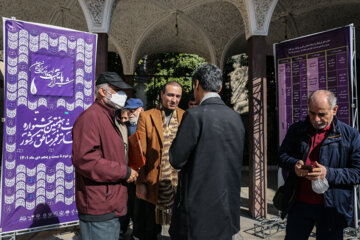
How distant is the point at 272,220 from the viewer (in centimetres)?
409

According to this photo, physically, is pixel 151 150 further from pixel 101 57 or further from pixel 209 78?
pixel 101 57

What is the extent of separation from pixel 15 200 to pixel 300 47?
4138 millimetres

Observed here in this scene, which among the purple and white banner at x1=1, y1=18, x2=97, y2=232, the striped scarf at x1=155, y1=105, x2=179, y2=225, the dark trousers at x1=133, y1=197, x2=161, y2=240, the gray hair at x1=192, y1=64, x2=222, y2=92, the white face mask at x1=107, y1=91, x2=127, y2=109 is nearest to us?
the gray hair at x1=192, y1=64, x2=222, y2=92

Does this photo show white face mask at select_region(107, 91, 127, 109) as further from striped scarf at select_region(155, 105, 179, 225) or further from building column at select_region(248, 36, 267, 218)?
building column at select_region(248, 36, 267, 218)

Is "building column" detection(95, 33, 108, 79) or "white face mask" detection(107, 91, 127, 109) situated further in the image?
"building column" detection(95, 33, 108, 79)

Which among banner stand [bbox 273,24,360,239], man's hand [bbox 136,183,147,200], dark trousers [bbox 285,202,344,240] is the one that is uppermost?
banner stand [bbox 273,24,360,239]

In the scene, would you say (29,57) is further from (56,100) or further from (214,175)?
(214,175)

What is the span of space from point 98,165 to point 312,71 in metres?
3.26

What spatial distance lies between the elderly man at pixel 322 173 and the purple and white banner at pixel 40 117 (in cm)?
255

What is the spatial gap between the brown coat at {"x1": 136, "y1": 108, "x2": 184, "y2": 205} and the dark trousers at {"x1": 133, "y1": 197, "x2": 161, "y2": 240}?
20 cm

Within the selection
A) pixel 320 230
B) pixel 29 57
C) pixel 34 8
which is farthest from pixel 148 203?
pixel 34 8

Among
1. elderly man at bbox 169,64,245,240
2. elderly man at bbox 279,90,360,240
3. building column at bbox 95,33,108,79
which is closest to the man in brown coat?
elderly man at bbox 169,64,245,240

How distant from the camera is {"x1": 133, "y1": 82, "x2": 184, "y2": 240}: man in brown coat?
253 centimetres

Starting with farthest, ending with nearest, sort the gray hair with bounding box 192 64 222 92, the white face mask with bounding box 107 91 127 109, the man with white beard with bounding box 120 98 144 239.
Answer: the man with white beard with bounding box 120 98 144 239
the white face mask with bounding box 107 91 127 109
the gray hair with bounding box 192 64 222 92
